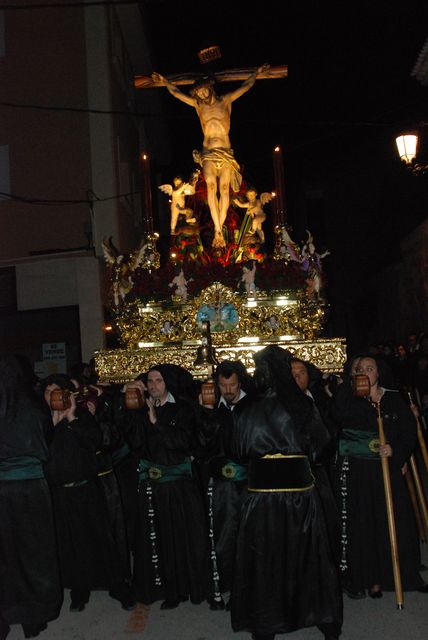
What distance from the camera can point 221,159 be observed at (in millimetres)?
9242

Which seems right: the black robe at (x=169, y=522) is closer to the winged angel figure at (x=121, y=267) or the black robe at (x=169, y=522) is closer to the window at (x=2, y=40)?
the winged angel figure at (x=121, y=267)

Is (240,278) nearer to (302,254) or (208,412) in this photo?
(302,254)

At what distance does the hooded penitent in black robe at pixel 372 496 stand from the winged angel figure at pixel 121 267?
12.1ft

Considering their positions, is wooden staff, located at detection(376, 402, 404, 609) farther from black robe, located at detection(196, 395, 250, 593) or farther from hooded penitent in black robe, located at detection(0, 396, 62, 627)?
hooded penitent in black robe, located at detection(0, 396, 62, 627)

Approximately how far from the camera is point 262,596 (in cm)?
421

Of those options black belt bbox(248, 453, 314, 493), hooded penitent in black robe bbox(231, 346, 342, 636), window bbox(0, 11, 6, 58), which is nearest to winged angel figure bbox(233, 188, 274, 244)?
hooded penitent in black robe bbox(231, 346, 342, 636)

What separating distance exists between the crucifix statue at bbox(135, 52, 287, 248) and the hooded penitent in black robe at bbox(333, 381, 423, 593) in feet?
14.2

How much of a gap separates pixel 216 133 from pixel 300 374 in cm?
474

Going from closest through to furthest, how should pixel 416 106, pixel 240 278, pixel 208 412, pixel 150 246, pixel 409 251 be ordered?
pixel 208 412 < pixel 240 278 < pixel 150 246 < pixel 416 106 < pixel 409 251

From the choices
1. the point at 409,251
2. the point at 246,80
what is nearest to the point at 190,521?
the point at 246,80

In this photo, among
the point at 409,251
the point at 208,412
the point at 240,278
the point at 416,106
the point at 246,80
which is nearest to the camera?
the point at 208,412

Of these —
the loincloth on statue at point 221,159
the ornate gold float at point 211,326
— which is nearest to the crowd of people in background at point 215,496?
the ornate gold float at point 211,326

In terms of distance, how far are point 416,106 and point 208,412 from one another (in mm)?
13445

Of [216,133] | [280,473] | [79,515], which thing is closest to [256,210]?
[216,133]
